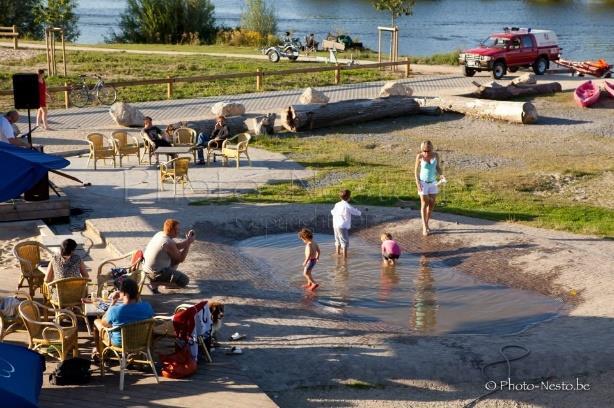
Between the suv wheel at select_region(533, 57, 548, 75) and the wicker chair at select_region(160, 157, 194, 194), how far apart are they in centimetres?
2250

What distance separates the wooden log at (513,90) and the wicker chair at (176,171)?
14.2 m

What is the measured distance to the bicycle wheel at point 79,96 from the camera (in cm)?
2917

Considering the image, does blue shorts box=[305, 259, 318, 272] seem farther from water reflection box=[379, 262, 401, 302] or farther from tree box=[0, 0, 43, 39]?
tree box=[0, 0, 43, 39]

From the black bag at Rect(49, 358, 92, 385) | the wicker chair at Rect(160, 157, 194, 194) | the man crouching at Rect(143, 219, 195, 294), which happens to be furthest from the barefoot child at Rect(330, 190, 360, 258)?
the black bag at Rect(49, 358, 92, 385)

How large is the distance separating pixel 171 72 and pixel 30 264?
82.6 feet

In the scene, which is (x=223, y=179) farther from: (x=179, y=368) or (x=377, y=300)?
(x=179, y=368)

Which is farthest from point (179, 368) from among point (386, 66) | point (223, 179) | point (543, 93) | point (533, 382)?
point (386, 66)

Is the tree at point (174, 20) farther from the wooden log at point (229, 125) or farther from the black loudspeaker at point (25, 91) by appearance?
the black loudspeaker at point (25, 91)

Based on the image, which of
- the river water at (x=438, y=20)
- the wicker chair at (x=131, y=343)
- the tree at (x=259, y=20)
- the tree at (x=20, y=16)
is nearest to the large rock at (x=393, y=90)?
the wicker chair at (x=131, y=343)

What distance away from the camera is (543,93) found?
3188cm

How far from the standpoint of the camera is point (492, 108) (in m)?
27.1

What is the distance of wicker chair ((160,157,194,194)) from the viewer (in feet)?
59.7

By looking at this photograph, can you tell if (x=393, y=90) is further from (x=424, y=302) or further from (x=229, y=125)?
(x=424, y=302)

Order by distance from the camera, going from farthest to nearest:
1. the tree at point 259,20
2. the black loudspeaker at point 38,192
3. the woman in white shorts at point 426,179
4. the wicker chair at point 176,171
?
the tree at point 259,20, the wicker chair at point 176,171, the black loudspeaker at point 38,192, the woman in white shorts at point 426,179
